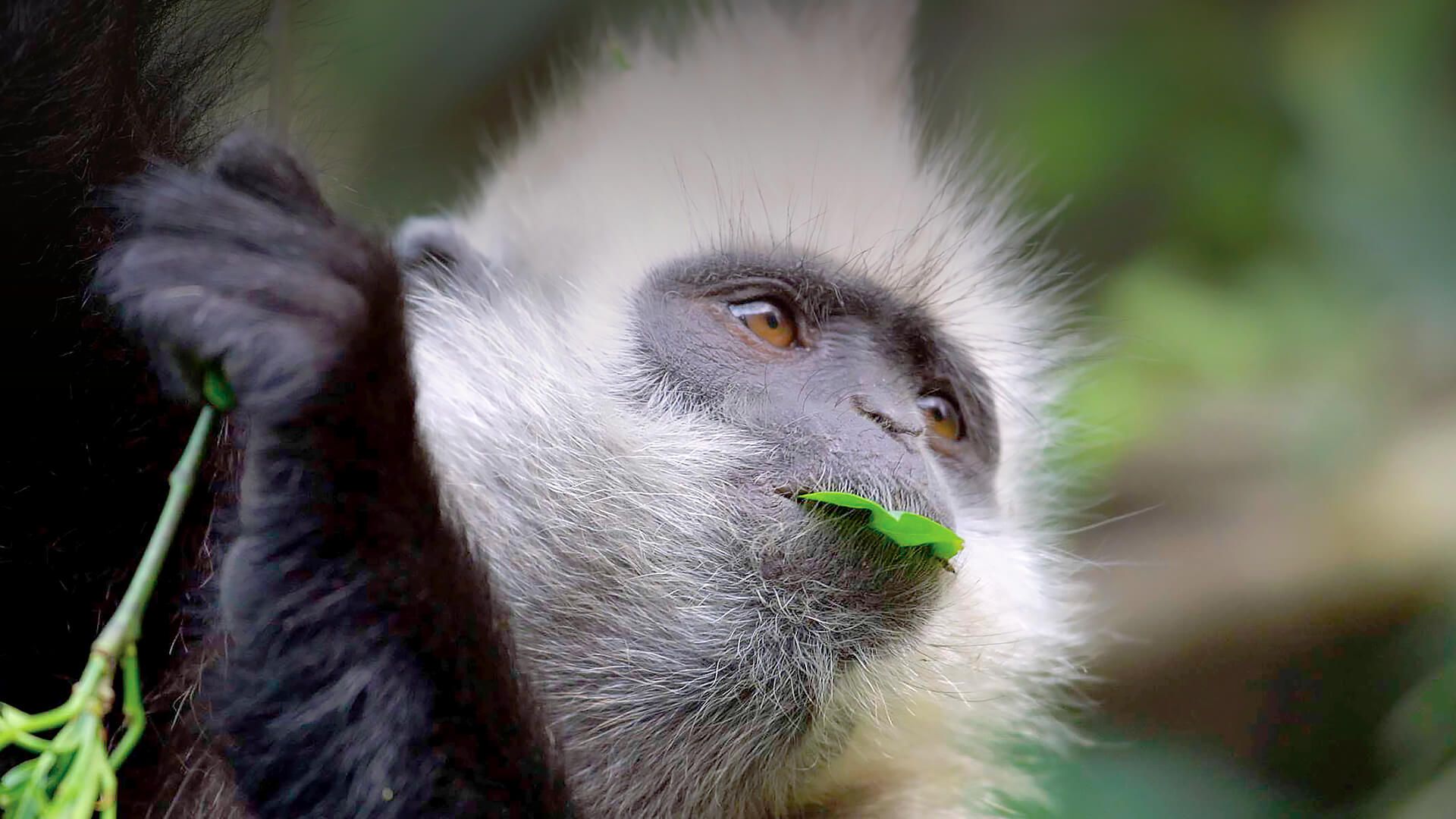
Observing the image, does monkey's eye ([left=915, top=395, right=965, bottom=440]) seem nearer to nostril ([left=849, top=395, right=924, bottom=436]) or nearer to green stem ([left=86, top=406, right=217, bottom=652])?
nostril ([left=849, top=395, right=924, bottom=436])

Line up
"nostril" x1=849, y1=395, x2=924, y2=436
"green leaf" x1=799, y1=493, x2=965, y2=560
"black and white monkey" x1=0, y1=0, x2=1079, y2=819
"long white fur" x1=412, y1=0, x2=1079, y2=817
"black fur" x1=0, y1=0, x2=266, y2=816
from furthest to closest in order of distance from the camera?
"nostril" x1=849, y1=395, x2=924, y2=436 < "long white fur" x1=412, y1=0, x2=1079, y2=817 < "green leaf" x1=799, y1=493, x2=965, y2=560 < "black fur" x1=0, y1=0, x2=266, y2=816 < "black and white monkey" x1=0, y1=0, x2=1079, y2=819

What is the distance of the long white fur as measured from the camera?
2002 mm

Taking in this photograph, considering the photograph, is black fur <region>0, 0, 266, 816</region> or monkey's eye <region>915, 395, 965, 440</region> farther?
monkey's eye <region>915, 395, 965, 440</region>

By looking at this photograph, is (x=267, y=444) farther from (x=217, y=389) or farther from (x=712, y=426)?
(x=712, y=426)

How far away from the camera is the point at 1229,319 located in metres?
4.23

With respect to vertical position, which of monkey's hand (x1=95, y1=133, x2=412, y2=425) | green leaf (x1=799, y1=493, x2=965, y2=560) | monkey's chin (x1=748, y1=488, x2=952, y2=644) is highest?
monkey's hand (x1=95, y1=133, x2=412, y2=425)

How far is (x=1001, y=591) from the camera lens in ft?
8.25

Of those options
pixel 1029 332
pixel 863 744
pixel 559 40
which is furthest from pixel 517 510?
pixel 559 40

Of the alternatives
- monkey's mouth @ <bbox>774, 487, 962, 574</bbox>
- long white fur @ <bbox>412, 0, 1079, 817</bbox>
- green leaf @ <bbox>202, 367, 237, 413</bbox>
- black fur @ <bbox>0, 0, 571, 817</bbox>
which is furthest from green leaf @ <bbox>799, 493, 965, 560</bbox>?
green leaf @ <bbox>202, 367, 237, 413</bbox>

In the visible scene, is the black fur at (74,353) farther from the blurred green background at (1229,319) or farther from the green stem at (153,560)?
the blurred green background at (1229,319)

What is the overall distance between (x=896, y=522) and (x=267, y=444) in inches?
36.9

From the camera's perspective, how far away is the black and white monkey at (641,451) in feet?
4.91

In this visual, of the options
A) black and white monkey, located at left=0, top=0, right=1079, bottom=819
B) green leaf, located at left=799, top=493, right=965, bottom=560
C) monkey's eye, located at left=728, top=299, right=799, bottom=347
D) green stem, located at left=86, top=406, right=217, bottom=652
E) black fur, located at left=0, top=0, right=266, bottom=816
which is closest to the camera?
green stem, located at left=86, top=406, right=217, bottom=652

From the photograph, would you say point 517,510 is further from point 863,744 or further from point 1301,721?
point 1301,721
